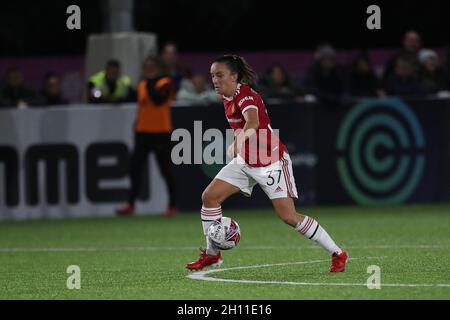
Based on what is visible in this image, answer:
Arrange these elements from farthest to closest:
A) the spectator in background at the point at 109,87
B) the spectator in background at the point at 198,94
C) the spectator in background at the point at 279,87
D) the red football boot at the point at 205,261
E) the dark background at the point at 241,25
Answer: the dark background at the point at 241,25, the spectator in background at the point at 279,87, the spectator in background at the point at 198,94, the spectator in background at the point at 109,87, the red football boot at the point at 205,261

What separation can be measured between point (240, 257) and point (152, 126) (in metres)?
6.13

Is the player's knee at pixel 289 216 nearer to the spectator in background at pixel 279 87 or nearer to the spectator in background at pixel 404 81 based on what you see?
the spectator in background at pixel 279 87

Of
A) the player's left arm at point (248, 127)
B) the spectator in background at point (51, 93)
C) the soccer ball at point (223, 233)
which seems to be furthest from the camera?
the spectator in background at point (51, 93)

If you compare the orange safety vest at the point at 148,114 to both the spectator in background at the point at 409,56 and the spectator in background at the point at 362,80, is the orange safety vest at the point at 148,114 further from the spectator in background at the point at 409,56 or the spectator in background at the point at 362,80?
the spectator in background at the point at 409,56

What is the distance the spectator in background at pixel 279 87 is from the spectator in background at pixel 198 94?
84 centimetres

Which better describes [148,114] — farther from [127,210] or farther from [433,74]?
[433,74]

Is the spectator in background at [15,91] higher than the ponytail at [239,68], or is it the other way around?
the ponytail at [239,68]

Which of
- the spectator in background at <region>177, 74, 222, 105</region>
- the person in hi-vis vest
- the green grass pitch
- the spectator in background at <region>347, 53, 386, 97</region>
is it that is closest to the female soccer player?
the green grass pitch

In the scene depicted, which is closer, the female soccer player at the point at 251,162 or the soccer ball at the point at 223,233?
the female soccer player at the point at 251,162

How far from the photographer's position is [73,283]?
34.4 ft

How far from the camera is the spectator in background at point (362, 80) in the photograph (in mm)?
21016

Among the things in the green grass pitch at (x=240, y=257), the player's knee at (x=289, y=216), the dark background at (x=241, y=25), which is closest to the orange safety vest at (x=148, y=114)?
the green grass pitch at (x=240, y=257)

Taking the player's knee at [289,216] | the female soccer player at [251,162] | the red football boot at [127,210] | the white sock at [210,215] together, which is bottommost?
the red football boot at [127,210]
